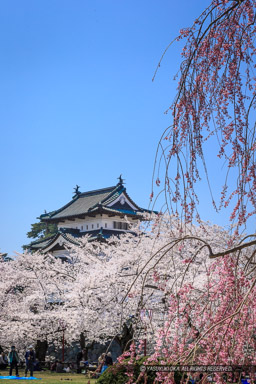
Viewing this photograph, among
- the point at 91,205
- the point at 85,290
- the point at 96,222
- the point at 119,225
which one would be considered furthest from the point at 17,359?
the point at 91,205

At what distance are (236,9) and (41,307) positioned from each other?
19599 mm

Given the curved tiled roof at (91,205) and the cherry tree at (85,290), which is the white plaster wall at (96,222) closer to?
the curved tiled roof at (91,205)

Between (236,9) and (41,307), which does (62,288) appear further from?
(236,9)

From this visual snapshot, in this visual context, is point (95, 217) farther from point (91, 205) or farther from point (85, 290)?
point (85, 290)

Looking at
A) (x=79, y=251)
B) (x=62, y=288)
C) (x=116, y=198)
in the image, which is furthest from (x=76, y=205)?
(x=62, y=288)

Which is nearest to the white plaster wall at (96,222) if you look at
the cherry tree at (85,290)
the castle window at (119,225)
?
the castle window at (119,225)

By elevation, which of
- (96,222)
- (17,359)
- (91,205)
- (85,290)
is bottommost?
(17,359)

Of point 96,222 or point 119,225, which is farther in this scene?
point 119,225

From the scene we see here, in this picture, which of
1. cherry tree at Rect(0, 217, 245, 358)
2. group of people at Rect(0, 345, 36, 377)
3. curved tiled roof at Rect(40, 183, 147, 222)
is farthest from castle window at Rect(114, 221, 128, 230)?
group of people at Rect(0, 345, 36, 377)

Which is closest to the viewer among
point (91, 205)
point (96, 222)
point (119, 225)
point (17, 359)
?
point (17, 359)

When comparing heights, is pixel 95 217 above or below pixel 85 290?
above

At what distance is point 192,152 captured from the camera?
3252 millimetres

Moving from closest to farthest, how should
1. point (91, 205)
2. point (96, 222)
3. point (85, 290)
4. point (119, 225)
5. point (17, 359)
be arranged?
point (17, 359)
point (85, 290)
point (96, 222)
point (119, 225)
point (91, 205)

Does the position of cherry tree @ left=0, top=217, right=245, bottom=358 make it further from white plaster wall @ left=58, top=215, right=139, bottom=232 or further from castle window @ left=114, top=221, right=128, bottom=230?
castle window @ left=114, top=221, right=128, bottom=230
